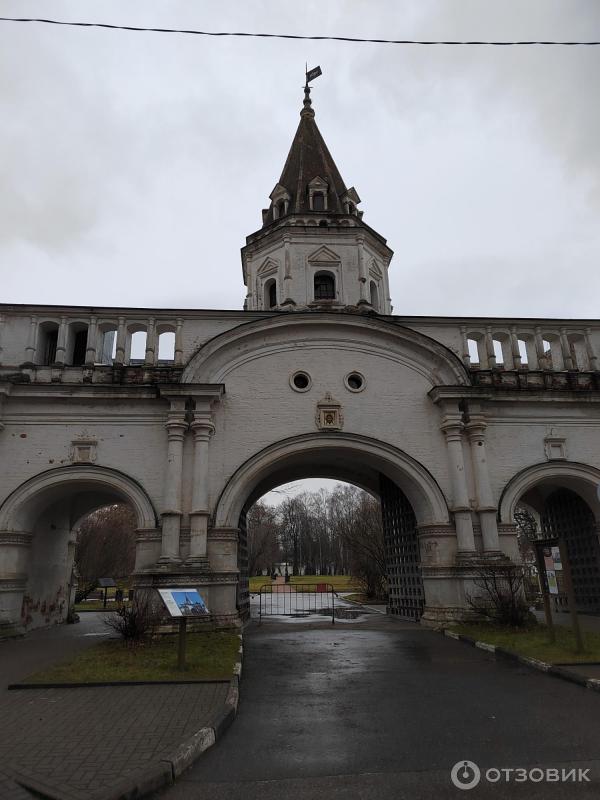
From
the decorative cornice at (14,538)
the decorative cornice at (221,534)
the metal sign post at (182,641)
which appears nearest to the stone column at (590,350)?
the decorative cornice at (221,534)

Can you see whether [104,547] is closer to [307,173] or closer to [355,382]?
[307,173]

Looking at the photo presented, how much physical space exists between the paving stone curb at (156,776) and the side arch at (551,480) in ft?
35.8

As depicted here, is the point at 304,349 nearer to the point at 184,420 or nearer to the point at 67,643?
the point at 184,420

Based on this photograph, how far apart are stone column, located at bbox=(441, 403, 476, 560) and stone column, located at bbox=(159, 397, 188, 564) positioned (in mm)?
6956

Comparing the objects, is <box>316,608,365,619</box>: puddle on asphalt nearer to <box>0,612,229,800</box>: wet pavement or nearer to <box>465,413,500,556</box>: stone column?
<box>465,413,500,556</box>: stone column

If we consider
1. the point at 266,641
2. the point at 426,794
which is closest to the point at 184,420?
the point at 266,641

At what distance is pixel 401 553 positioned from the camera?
16.6 meters

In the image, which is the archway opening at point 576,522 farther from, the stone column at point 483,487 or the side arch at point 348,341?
the side arch at point 348,341

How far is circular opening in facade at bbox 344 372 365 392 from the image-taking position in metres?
15.5

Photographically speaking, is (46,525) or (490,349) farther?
(490,349)

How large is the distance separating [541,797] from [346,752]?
172cm

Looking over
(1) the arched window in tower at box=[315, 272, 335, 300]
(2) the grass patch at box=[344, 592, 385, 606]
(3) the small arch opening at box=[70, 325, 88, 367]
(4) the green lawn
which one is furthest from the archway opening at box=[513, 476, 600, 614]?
(4) the green lawn

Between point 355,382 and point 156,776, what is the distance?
12.1 m

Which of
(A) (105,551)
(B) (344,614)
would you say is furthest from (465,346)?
(A) (105,551)
